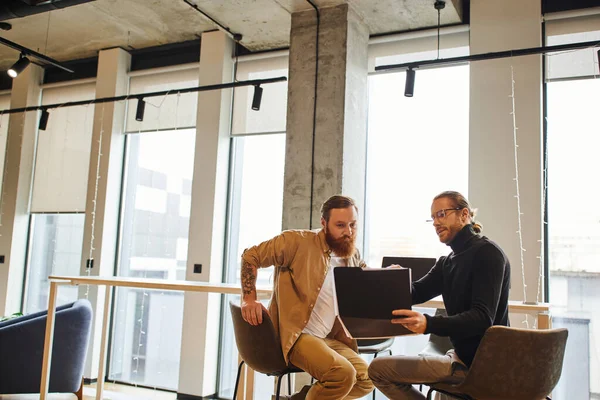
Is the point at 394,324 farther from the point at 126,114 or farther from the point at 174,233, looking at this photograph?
the point at 126,114

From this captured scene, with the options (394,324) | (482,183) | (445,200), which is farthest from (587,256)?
(394,324)

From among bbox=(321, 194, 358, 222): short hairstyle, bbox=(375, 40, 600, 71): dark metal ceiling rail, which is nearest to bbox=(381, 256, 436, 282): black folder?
bbox=(321, 194, 358, 222): short hairstyle

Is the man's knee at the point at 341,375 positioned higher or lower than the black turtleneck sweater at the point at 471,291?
lower

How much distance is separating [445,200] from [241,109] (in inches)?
132

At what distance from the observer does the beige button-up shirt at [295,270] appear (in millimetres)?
2781

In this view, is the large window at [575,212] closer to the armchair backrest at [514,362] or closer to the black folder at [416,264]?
the black folder at [416,264]

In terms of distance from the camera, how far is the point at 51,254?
250 inches

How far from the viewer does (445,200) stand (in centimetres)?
247

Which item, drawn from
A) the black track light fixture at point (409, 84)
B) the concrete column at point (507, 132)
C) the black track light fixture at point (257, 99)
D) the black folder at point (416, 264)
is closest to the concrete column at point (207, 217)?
the black track light fixture at point (257, 99)

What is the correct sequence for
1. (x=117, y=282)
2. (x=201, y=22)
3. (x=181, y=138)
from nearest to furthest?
1. (x=117, y=282)
2. (x=201, y=22)
3. (x=181, y=138)

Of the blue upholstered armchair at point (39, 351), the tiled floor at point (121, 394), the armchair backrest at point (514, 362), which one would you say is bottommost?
→ the tiled floor at point (121, 394)

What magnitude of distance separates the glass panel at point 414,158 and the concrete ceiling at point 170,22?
0.55 metres

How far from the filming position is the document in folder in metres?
2.25

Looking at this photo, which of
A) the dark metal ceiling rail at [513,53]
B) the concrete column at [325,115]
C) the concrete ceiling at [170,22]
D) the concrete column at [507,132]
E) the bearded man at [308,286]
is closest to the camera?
the bearded man at [308,286]
